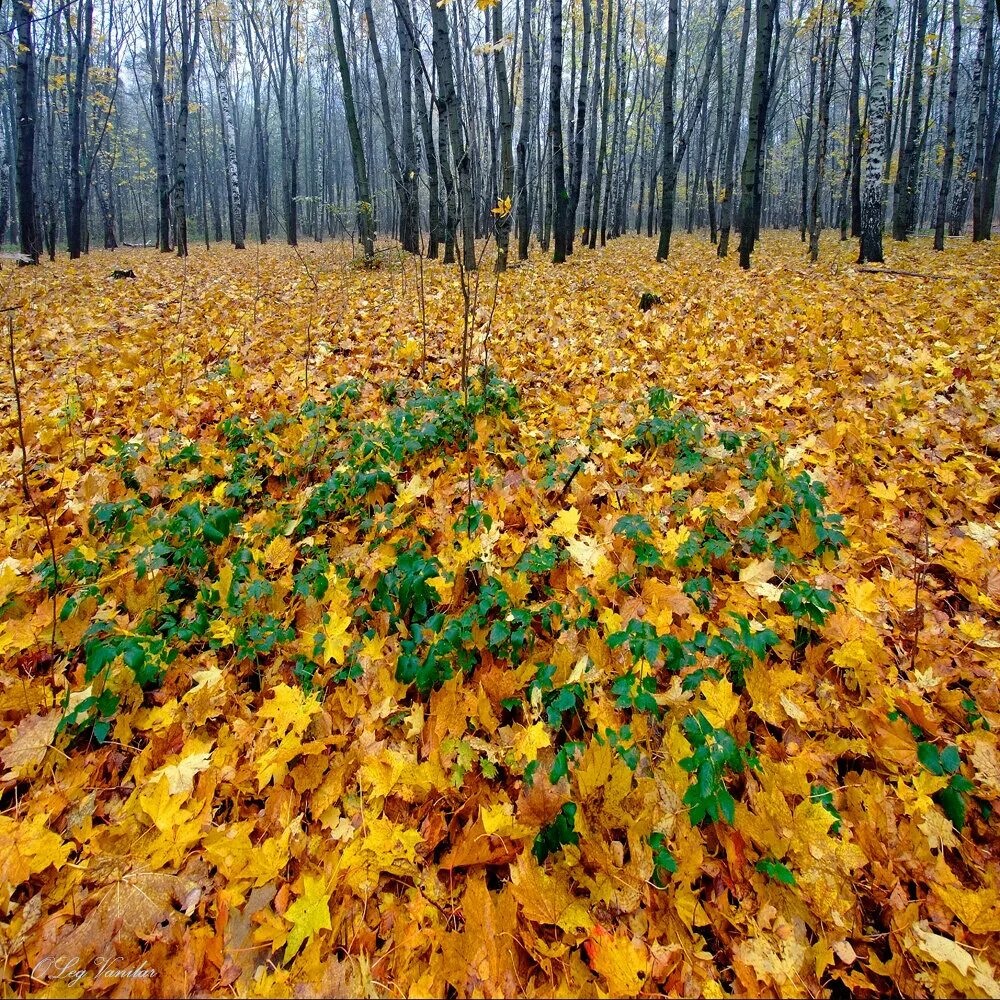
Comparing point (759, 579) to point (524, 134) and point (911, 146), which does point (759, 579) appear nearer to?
point (524, 134)

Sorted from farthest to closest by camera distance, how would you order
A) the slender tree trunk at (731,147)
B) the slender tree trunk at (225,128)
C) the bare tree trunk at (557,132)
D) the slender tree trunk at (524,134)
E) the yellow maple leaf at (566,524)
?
the slender tree trunk at (225,128) → the slender tree trunk at (731,147) → the slender tree trunk at (524,134) → the bare tree trunk at (557,132) → the yellow maple leaf at (566,524)

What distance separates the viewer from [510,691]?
70.1 inches

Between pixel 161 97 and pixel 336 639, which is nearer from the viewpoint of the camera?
pixel 336 639

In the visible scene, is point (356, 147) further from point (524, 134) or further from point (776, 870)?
point (776, 870)

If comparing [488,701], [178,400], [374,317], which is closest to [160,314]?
[374,317]

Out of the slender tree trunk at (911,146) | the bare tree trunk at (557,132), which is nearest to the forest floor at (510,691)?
the bare tree trunk at (557,132)

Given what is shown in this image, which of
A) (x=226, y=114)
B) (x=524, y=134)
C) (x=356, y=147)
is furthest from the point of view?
(x=226, y=114)

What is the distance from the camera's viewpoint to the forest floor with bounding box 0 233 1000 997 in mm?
1225

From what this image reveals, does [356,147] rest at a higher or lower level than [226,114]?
lower

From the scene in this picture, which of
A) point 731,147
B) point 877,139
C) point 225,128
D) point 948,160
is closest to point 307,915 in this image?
point 877,139

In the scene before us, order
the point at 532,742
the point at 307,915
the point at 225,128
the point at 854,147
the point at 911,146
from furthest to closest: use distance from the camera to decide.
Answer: the point at 225,128 < the point at 854,147 < the point at 911,146 < the point at 532,742 < the point at 307,915

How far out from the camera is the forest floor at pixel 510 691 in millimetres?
1225

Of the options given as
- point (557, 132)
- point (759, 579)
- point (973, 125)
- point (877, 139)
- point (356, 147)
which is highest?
point (973, 125)

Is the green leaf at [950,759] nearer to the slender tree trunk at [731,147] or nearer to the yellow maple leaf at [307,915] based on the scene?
the yellow maple leaf at [307,915]
